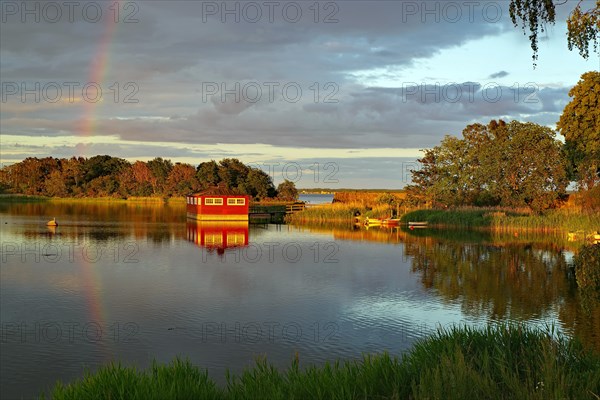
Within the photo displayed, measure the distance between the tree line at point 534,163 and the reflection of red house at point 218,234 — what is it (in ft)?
Result: 75.7

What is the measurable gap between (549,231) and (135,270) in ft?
119

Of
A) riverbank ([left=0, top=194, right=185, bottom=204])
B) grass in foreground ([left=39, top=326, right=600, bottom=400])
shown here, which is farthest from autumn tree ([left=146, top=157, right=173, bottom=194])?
grass in foreground ([left=39, top=326, right=600, bottom=400])

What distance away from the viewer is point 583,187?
54188mm

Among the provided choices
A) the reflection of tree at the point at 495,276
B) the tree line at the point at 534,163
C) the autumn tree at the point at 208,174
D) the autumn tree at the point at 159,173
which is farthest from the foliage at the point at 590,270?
the autumn tree at the point at 159,173

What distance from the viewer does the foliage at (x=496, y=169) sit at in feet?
180

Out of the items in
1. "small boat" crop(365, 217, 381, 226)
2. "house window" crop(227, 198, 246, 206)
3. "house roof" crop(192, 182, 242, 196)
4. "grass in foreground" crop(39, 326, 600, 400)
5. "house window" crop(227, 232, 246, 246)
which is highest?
"house roof" crop(192, 182, 242, 196)

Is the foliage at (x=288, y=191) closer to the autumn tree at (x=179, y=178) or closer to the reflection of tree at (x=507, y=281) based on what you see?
the autumn tree at (x=179, y=178)

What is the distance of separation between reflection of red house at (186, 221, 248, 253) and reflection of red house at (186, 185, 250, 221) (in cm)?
114

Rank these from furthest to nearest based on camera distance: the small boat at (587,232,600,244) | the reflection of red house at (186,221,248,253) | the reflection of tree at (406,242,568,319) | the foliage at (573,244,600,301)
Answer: the reflection of red house at (186,221,248,253) → the small boat at (587,232,600,244) → the reflection of tree at (406,242,568,319) → the foliage at (573,244,600,301)

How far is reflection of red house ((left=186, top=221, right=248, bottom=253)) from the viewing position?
4284 cm

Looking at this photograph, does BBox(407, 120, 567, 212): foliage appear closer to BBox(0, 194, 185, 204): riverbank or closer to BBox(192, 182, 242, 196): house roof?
BBox(192, 182, 242, 196): house roof

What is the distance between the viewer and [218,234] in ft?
165

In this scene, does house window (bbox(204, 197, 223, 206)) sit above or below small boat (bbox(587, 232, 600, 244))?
above

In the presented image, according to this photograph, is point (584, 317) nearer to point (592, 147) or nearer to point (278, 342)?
point (278, 342)
